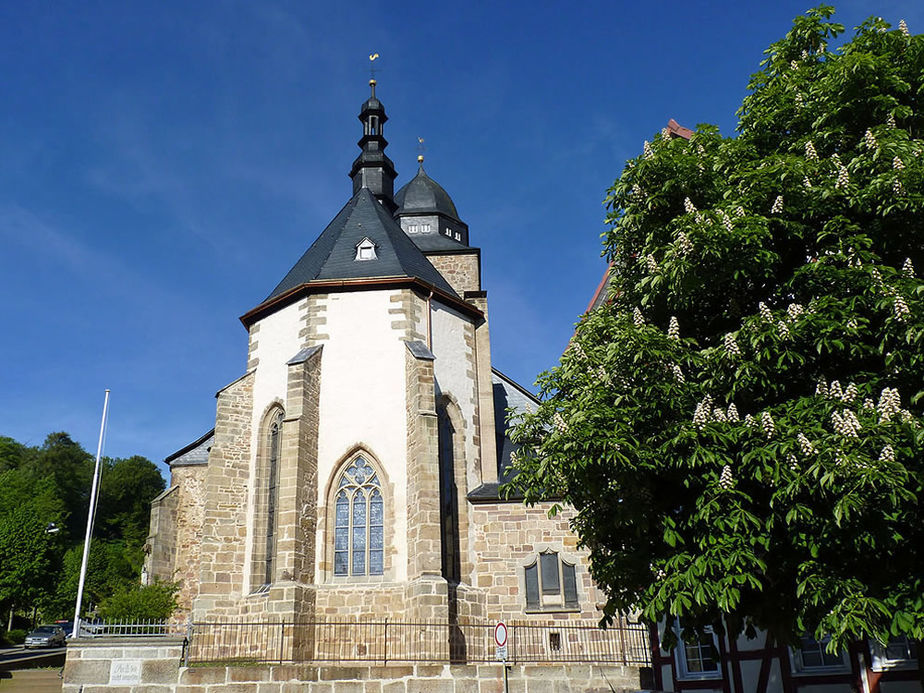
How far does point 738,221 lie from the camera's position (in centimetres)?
836

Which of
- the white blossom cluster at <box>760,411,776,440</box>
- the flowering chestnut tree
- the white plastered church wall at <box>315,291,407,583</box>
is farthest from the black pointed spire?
the white blossom cluster at <box>760,411,776,440</box>

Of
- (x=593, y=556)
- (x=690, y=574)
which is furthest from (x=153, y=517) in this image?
(x=690, y=574)

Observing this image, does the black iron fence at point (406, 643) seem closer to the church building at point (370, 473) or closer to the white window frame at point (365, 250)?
the church building at point (370, 473)

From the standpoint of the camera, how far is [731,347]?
8.10 meters

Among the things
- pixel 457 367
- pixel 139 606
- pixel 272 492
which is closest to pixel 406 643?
pixel 272 492

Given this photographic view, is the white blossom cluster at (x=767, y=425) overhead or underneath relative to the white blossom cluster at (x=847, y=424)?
overhead

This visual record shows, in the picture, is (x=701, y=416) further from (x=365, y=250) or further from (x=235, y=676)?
(x=365, y=250)

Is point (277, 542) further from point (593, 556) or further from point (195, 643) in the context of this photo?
point (593, 556)

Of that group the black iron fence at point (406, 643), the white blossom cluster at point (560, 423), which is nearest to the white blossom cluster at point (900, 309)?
the white blossom cluster at point (560, 423)

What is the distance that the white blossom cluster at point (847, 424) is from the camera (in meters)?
6.86

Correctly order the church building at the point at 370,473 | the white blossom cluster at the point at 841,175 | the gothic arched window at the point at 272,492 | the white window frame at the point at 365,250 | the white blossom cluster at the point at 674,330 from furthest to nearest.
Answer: the white window frame at the point at 365,250 < the gothic arched window at the point at 272,492 < the church building at the point at 370,473 < the white blossom cluster at the point at 674,330 < the white blossom cluster at the point at 841,175

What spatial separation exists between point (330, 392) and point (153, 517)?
8788mm

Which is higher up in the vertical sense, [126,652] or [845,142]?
[845,142]

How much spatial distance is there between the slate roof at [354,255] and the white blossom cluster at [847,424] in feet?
43.4
